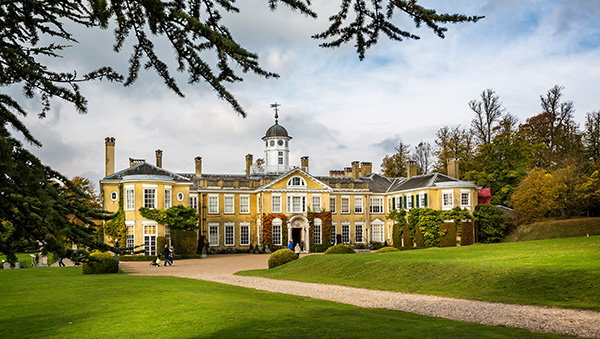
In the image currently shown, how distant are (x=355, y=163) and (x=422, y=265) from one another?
31.3 metres

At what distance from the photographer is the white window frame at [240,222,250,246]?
46594 millimetres

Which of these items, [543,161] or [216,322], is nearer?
[216,322]

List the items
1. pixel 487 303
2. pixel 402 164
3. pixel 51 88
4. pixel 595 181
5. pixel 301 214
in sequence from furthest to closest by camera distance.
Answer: pixel 402 164, pixel 301 214, pixel 595 181, pixel 487 303, pixel 51 88

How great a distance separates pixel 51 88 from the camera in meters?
4.81

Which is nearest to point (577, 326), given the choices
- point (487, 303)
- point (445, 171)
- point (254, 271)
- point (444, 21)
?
point (487, 303)

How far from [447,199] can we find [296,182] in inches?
495

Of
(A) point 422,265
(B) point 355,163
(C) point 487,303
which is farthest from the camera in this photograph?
(B) point 355,163

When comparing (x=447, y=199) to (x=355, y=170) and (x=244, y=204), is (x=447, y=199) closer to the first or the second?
(x=355, y=170)

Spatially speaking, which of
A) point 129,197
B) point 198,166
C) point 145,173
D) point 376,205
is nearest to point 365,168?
point 376,205

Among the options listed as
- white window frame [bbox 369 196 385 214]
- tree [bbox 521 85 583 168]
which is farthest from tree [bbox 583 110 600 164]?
white window frame [bbox 369 196 385 214]

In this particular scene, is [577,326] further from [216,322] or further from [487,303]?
[216,322]

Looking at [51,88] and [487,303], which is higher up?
[51,88]

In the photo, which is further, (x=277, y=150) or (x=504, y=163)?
(x=277, y=150)

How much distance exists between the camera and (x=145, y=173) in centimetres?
4006
